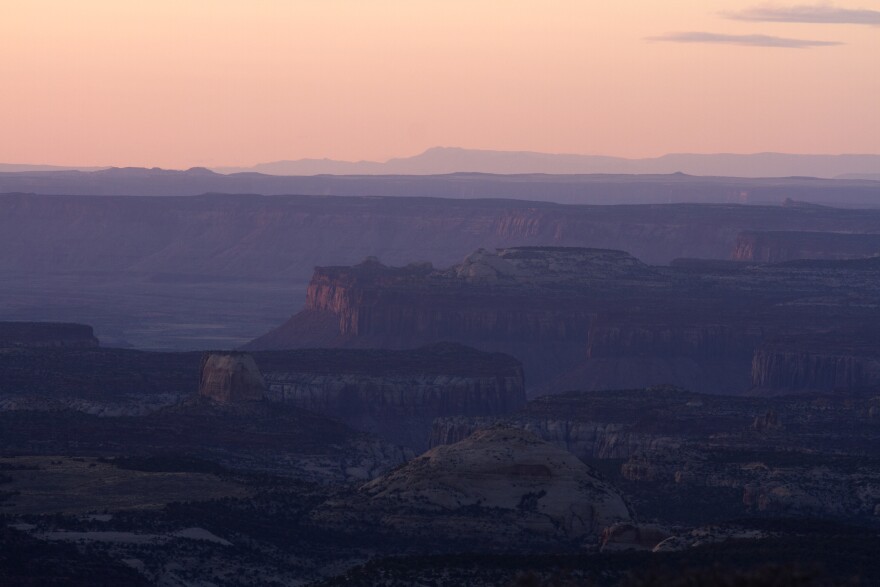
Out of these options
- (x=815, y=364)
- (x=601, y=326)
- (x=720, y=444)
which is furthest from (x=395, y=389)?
(x=601, y=326)

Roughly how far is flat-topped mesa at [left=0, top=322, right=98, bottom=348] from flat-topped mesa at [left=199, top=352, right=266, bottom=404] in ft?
98.3

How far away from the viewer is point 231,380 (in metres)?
126

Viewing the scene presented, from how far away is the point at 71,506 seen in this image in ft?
294

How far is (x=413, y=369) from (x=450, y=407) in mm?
6049

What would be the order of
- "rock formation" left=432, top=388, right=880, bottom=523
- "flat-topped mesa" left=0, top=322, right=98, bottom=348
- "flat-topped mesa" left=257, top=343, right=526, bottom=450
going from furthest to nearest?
"flat-topped mesa" left=0, top=322, right=98, bottom=348 < "flat-topped mesa" left=257, top=343, right=526, bottom=450 < "rock formation" left=432, top=388, right=880, bottom=523

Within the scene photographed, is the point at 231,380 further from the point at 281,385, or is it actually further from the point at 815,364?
the point at 815,364

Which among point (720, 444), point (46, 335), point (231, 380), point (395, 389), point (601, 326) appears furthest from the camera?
point (601, 326)

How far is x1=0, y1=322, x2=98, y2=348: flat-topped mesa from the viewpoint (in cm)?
15912

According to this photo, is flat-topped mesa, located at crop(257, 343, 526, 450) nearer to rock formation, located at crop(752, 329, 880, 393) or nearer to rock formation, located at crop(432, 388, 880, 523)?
rock formation, located at crop(432, 388, 880, 523)

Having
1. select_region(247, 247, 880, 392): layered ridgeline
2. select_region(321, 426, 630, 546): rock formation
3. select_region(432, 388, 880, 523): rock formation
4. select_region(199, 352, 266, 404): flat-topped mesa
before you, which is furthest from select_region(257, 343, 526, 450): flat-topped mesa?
select_region(321, 426, 630, 546): rock formation

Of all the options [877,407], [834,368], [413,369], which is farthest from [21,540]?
[834,368]

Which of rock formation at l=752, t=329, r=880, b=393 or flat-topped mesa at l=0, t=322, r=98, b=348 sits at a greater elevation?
flat-topped mesa at l=0, t=322, r=98, b=348

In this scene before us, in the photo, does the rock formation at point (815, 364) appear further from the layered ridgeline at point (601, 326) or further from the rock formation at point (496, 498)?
the rock formation at point (496, 498)

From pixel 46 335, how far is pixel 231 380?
40195mm
